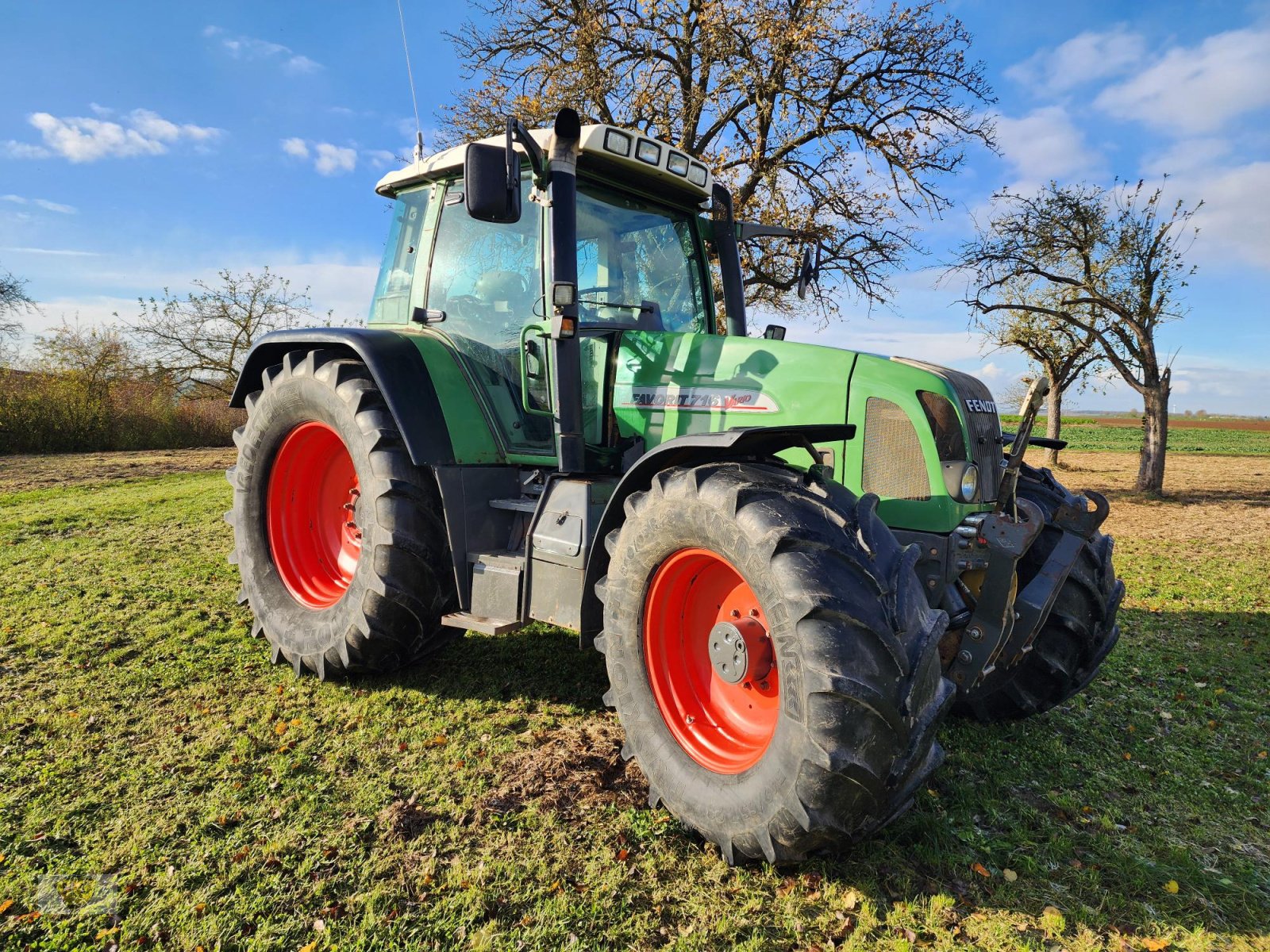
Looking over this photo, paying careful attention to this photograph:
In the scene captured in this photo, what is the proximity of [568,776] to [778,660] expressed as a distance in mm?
1252

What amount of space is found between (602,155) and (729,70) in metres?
10.3

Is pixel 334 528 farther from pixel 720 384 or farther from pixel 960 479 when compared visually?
pixel 960 479

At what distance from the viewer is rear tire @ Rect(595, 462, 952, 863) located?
2.35 m

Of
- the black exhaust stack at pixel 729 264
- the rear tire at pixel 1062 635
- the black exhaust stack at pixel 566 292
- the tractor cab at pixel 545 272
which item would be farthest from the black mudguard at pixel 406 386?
the rear tire at pixel 1062 635

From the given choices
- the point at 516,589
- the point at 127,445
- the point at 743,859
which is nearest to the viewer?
the point at 743,859

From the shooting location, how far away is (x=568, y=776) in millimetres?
3301

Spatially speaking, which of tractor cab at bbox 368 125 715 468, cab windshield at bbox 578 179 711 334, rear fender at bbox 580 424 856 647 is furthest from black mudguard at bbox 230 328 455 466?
rear fender at bbox 580 424 856 647

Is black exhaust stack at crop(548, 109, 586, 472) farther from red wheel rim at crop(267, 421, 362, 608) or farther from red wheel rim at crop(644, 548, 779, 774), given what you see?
red wheel rim at crop(267, 421, 362, 608)

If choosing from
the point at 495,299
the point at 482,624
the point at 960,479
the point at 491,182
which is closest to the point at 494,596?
the point at 482,624

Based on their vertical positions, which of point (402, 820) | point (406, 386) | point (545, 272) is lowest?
point (402, 820)

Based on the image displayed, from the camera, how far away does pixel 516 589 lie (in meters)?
3.70

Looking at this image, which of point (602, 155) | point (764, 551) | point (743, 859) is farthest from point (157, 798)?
point (602, 155)

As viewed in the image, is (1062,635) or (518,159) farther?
(1062,635)

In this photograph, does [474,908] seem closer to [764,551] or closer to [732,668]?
[732,668]
